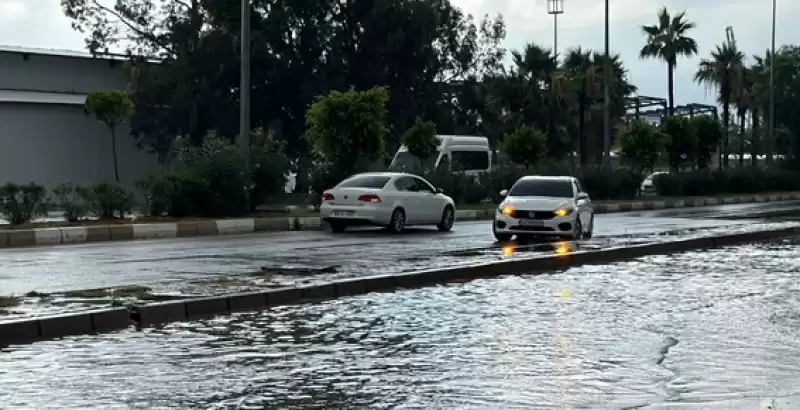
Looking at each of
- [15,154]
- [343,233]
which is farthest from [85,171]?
[343,233]

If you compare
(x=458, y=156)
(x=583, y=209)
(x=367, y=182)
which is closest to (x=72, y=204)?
(x=367, y=182)

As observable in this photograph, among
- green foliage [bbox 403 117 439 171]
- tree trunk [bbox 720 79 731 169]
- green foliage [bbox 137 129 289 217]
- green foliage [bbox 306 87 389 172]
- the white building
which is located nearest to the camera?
green foliage [bbox 137 129 289 217]

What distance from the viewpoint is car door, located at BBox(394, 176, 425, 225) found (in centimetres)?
2792

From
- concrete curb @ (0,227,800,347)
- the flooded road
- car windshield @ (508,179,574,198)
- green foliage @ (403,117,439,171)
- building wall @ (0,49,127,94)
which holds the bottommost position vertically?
the flooded road

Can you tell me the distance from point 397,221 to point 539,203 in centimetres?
417

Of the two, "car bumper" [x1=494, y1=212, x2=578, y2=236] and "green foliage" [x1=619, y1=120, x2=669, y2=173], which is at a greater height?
"green foliage" [x1=619, y1=120, x2=669, y2=173]

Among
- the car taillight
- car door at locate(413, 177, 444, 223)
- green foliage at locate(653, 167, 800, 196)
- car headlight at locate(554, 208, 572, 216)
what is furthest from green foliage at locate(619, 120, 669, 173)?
car headlight at locate(554, 208, 572, 216)

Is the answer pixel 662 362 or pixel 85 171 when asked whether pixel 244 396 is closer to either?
pixel 662 362

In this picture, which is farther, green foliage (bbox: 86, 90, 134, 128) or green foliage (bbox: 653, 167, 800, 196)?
green foliage (bbox: 653, 167, 800, 196)

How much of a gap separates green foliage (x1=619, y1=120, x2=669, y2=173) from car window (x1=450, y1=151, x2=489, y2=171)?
890 centimetres

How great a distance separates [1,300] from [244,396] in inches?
198

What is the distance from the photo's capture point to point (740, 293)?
48.6ft

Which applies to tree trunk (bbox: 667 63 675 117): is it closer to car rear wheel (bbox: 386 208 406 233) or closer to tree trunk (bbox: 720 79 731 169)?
tree trunk (bbox: 720 79 731 169)

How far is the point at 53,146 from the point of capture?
4869cm
